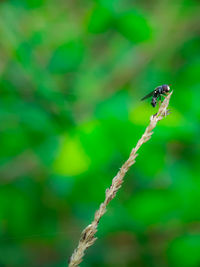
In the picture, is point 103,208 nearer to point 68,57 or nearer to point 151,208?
point 151,208

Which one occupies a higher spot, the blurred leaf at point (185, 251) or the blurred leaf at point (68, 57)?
the blurred leaf at point (68, 57)

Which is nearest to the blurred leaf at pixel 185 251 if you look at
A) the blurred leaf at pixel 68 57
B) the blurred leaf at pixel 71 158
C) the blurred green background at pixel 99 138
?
the blurred green background at pixel 99 138

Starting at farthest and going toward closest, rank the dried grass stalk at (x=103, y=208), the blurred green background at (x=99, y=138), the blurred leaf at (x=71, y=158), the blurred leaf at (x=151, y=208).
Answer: the blurred leaf at (x=151, y=208) → the blurred green background at (x=99, y=138) → the blurred leaf at (x=71, y=158) → the dried grass stalk at (x=103, y=208)

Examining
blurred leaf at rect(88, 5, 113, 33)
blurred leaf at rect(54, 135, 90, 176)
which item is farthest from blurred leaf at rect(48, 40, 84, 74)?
blurred leaf at rect(54, 135, 90, 176)

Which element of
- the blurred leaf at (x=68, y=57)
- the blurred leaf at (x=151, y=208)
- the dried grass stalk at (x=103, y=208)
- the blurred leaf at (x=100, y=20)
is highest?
Answer: the blurred leaf at (x=68, y=57)

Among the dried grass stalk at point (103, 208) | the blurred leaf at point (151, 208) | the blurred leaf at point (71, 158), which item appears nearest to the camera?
the dried grass stalk at point (103, 208)

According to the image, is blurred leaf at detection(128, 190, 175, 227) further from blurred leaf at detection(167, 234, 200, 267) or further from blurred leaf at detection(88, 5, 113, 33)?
blurred leaf at detection(88, 5, 113, 33)

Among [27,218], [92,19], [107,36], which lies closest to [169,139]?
[92,19]

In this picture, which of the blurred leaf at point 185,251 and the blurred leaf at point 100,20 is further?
the blurred leaf at point 100,20

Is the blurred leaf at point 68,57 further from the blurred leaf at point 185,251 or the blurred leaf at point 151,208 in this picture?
the blurred leaf at point 185,251
